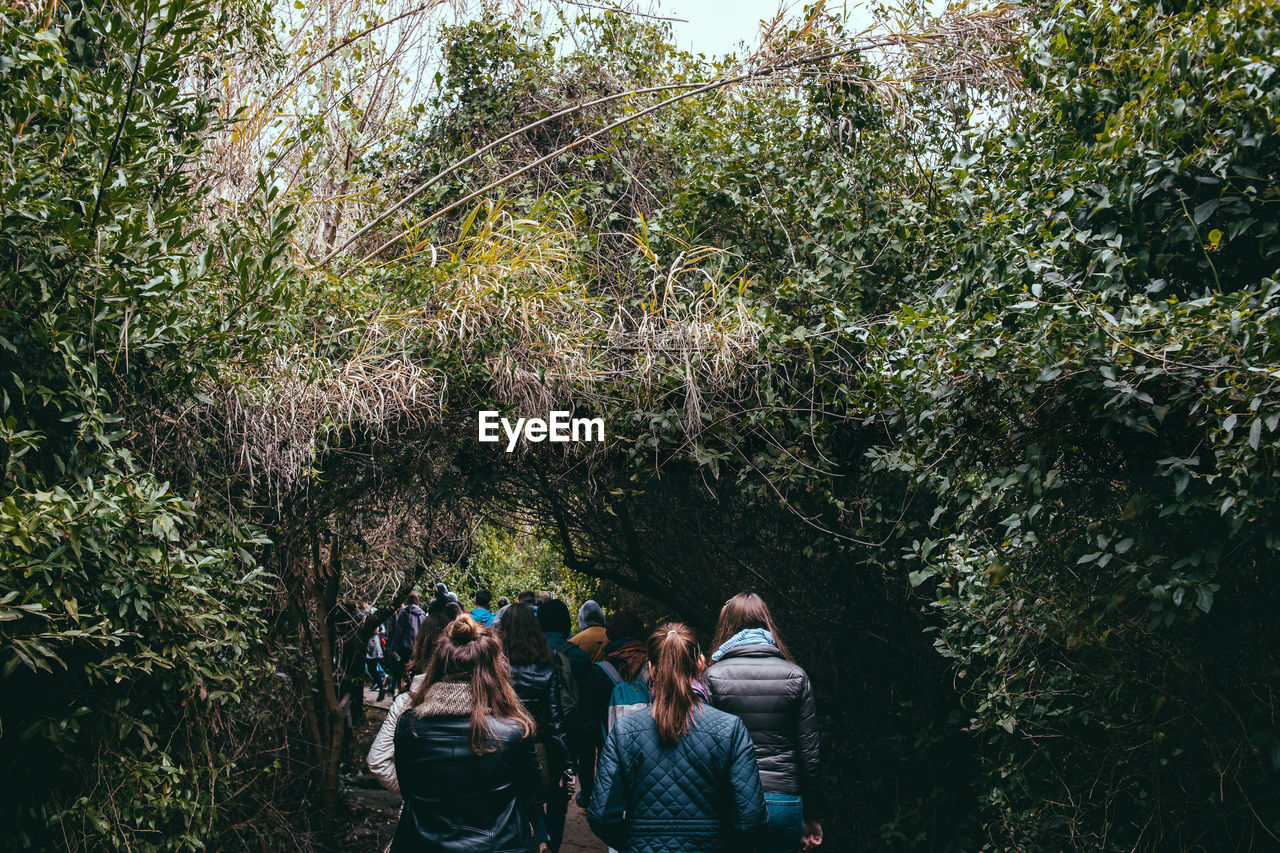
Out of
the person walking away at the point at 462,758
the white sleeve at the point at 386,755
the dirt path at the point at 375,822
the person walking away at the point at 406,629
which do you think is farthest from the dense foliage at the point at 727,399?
the person walking away at the point at 406,629

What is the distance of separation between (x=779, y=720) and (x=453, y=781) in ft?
5.10

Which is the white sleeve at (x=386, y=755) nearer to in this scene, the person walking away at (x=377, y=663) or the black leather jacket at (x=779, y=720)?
the black leather jacket at (x=779, y=720)

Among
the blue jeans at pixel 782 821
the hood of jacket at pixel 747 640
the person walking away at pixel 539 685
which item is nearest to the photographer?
the blue jeans at pixel 782 821

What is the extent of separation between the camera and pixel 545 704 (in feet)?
17.6

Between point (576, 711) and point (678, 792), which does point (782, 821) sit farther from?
point (576, 711)

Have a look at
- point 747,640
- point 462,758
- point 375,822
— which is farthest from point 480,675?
point 375,822

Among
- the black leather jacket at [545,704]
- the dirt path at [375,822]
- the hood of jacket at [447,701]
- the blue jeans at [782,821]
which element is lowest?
the dirt path at [375,822]

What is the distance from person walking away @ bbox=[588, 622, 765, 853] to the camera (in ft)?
10.7

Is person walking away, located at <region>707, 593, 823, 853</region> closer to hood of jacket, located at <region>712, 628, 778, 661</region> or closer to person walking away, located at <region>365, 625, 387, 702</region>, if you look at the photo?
hood of jacket, located at <region>712, 628, 778, 661</region>

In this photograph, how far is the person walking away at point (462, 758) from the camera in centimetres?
366

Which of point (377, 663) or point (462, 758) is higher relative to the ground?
point (462, 758)

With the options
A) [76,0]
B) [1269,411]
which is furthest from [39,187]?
[1269,411]

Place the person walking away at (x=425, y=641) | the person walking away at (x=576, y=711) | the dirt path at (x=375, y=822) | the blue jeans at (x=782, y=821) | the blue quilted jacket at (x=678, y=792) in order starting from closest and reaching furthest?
the blue quilted jacket at (x=678, y=792), the blue jeans at (x=782, y=821), the person walking away at (x=576, y=711), the person walking away at (x=425, y=641), the dirt path at (x=375, y=822)

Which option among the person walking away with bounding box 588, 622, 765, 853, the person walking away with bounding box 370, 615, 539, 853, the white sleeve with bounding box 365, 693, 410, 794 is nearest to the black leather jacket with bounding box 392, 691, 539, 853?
the person walking away with bounding box 370, 615, 539, 853
